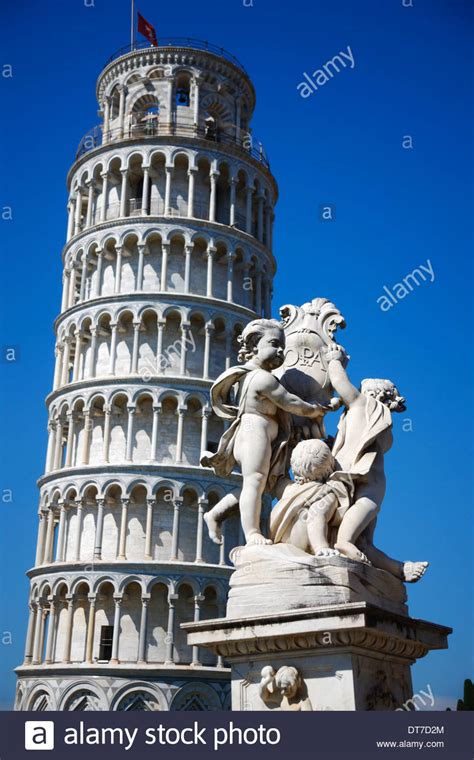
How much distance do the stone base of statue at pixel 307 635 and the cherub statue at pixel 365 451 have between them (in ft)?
1.13

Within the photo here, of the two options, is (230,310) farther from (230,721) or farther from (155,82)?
(230,721)

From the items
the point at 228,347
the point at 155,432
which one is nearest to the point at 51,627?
the point at 155,432

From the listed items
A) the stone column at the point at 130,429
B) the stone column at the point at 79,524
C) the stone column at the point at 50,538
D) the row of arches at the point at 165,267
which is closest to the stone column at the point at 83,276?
the row of arches at the point at 165,267

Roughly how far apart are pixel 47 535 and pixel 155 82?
2638cm

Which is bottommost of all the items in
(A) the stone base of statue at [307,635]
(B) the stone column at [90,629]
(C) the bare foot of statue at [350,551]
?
(A) the stone base of statue at [307,635]

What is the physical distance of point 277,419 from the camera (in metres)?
7.48

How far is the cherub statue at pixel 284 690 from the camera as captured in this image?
6.37 meters

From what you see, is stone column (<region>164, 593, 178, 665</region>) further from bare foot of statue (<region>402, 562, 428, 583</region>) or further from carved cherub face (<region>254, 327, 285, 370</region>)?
carved cherub face (<region>254, 327, 285, 370</region>)

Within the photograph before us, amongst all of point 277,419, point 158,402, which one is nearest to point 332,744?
point 277,419

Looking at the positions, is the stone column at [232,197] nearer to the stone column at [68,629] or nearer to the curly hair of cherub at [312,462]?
the stone column at [68,629]

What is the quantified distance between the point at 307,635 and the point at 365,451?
1.71m

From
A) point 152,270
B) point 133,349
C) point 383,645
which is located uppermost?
point 152,270

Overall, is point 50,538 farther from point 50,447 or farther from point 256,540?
point 256,540

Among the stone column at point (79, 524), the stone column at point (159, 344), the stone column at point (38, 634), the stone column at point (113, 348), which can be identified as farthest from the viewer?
the stone column at point (113, 348)
